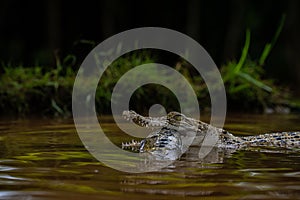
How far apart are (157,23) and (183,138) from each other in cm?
752

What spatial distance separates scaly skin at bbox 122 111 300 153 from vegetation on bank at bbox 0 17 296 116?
1814mm

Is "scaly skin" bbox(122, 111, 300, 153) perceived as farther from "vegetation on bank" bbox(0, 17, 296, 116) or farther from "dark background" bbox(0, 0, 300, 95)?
"dark background" bbox(0, 0, 300, 95)

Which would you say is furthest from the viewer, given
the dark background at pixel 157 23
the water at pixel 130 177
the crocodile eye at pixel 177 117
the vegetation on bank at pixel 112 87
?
the dark background at pixel 157 23

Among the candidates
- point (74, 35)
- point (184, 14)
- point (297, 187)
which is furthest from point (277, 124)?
point (184, 14)

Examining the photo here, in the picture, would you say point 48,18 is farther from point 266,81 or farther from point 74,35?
point 266,81

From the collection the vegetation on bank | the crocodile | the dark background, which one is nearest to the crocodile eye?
the crocodile

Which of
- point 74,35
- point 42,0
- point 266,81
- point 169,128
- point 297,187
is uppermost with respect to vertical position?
point 42,0

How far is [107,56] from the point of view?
17.0 ft

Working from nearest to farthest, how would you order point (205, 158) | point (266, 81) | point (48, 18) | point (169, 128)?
point (205, 158)
point (169, 128)
point (266, 81)
point (48, 18)

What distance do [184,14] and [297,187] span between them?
30.4 ft

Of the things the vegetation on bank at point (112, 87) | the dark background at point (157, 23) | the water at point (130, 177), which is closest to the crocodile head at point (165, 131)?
the water at point (130, 177)

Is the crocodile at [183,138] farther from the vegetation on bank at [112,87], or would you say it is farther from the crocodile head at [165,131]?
the vegetation on bank at [112,87]

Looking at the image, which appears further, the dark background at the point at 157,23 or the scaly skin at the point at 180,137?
the dark background at the point at 157,23

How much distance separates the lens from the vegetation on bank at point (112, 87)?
15.3 feet
